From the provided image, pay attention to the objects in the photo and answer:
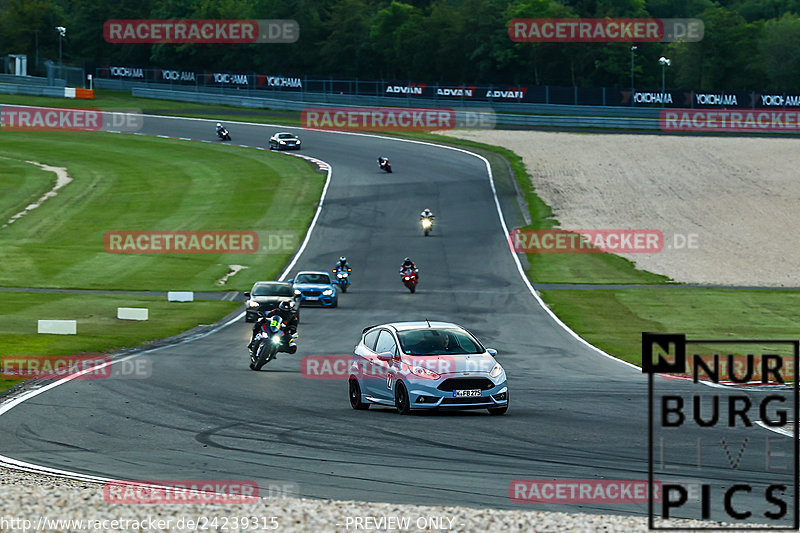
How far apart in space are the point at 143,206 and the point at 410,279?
97.5 feet

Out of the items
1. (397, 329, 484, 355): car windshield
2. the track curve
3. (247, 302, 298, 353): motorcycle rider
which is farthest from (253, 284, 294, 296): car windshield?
(397, 329, 484, 355): car windshield

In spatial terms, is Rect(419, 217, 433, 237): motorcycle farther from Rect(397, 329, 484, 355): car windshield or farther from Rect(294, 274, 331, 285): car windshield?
Rect(397, 329, 484, 355): car windshield

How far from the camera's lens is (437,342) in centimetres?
1841

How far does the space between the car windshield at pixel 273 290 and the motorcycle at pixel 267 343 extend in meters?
11.3

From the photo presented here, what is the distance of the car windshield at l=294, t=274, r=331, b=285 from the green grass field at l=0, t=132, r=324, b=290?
762 centimetres

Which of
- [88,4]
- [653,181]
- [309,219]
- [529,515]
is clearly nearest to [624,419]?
[529,515]

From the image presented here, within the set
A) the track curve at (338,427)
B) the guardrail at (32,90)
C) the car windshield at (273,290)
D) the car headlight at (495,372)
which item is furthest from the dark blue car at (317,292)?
the guardrail at (32,90)

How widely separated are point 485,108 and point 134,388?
83.8 meters

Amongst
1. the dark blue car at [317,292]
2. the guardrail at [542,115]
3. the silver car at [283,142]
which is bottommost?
the dark blue car at [317,292]

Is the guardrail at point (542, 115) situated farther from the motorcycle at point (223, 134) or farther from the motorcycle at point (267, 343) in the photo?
the motorcycle at point (267, 343)

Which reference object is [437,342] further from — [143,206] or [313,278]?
[143,206]

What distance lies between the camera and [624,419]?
16.6 meters

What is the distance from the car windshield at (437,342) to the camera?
59.5 ft

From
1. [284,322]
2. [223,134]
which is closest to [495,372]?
[284,322]
